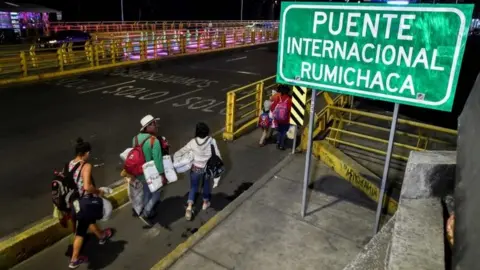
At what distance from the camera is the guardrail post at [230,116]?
8852mm

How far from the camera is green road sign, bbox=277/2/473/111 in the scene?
354 centimetres

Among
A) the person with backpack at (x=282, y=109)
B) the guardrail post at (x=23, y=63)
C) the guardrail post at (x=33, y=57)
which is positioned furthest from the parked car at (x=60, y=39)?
the person with backpack at (x=282, y=109)

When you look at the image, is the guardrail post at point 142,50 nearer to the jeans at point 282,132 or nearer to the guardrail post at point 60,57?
the guardrail post at point 60,57

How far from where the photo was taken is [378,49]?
3.95 metres

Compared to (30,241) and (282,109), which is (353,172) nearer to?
(282,109)

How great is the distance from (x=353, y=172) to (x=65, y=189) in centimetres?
450

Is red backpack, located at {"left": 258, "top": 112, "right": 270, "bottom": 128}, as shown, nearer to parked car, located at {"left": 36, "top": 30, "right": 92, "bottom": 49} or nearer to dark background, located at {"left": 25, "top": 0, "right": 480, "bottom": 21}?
parked car, located at {"left": 36, "top": 30, "right": 92, "bottom": 49}

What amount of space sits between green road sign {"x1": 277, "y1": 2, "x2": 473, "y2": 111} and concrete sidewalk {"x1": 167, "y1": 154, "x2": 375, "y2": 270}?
1969 mm

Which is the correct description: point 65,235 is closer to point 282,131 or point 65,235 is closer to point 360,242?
point 360,242

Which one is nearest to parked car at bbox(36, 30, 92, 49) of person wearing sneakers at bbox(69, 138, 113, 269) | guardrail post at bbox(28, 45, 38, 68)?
guardrail post at bbox(28, 45, 38, 68)

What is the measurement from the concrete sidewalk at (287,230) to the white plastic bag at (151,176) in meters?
0.98

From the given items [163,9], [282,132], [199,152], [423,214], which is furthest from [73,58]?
[163,9]

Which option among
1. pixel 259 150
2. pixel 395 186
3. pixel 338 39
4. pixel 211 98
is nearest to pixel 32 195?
pixel 259 150

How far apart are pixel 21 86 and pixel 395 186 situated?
13.6 meters
